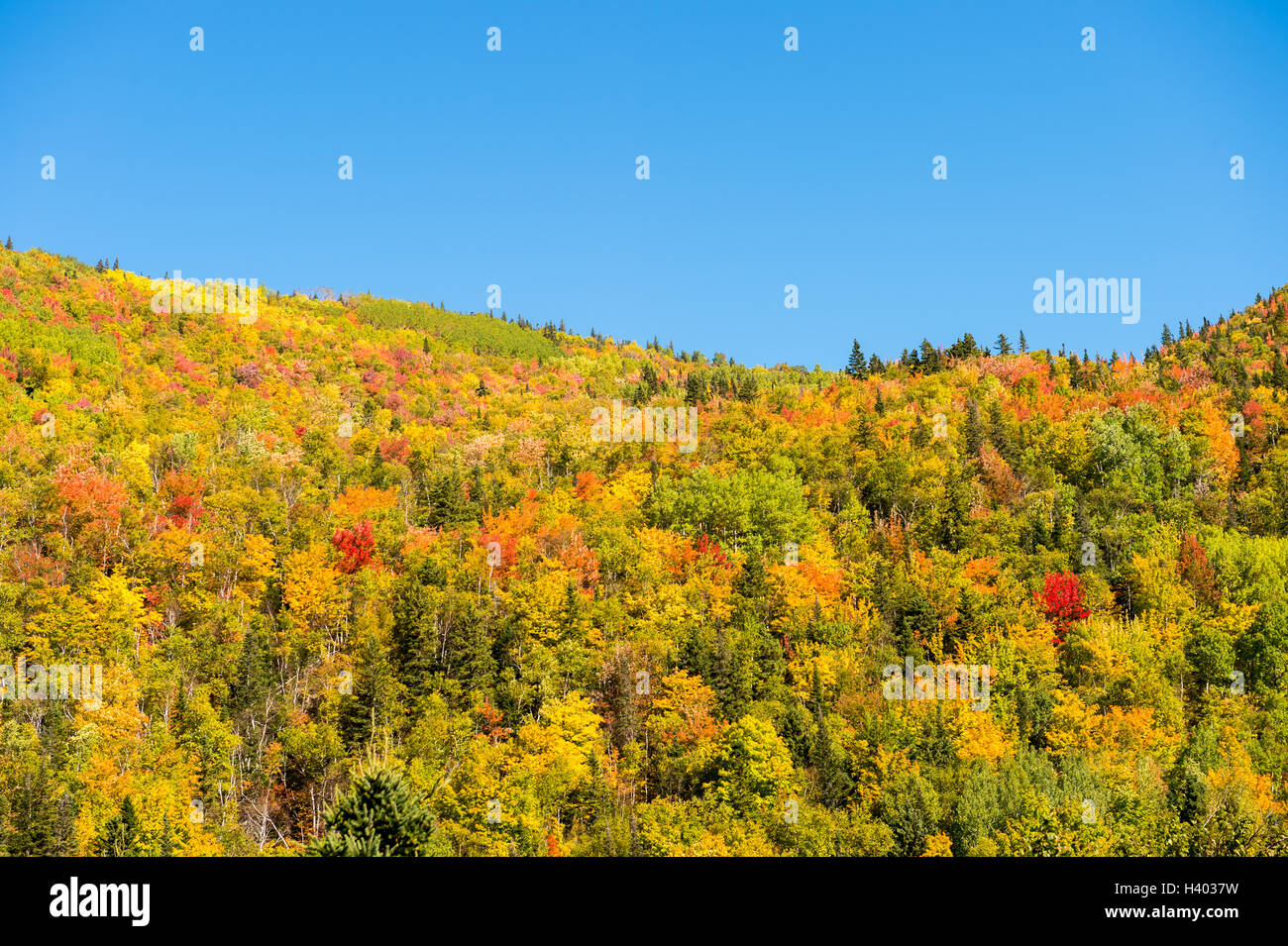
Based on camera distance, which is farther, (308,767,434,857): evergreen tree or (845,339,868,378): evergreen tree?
(845,339,868,378): evergreen tree

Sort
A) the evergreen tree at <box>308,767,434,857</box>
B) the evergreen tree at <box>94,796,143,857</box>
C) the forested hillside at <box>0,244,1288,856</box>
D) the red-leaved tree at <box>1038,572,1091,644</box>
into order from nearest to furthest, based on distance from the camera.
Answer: the evergreen tree at <box>308,767,434,857</box> → the evergreen tree at <box>94,796,143,857</box> → the forested hillside at <box>0,244,1288,856</box> → the red-leaved tree at <box>1038,572,1091,644</box>

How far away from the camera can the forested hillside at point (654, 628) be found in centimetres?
6278

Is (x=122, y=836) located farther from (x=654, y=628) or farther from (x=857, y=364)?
(x=857, y=364)

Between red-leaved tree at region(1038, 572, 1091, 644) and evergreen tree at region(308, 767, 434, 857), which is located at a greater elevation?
red-leaved tree at region(1038, 572, 1091, 644)

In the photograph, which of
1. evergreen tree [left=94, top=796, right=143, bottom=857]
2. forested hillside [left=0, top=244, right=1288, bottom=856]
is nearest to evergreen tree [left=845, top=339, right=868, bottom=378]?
forested hillside [left=0, top=244, right=1288, bottom=856]

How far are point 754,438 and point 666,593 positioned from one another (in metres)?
39.9

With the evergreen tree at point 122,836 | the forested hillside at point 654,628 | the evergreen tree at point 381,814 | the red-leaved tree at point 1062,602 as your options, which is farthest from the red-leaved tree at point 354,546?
the evergreen tree at point 381,814

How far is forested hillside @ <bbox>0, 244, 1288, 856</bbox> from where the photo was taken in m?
62.8

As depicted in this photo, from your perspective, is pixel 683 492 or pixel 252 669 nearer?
pixel 252 669

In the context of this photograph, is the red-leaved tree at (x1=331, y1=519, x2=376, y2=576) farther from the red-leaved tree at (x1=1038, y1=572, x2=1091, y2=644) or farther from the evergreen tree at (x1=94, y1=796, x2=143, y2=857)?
the red-leaved tree at (x1=1038, y1=572, x2=1091, y2=644)

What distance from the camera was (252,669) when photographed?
7331cm

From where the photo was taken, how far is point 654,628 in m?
83.3
